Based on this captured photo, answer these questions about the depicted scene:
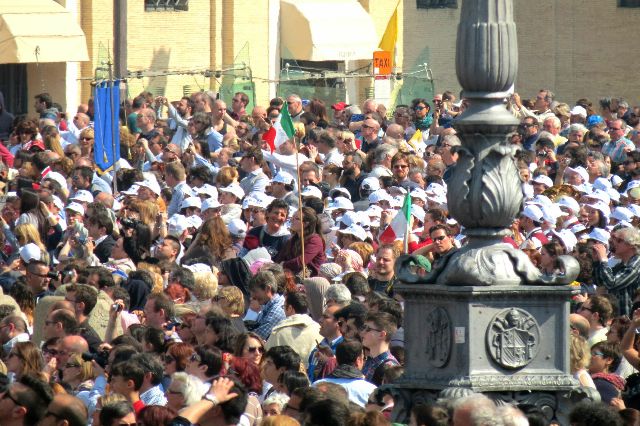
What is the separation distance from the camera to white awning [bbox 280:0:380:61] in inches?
1591

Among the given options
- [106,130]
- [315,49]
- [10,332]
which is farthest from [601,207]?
[315,49]

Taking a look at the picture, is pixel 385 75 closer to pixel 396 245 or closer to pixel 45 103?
pixel 45 103

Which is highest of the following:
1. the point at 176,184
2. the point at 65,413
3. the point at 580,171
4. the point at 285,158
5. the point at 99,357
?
the point at 285,158

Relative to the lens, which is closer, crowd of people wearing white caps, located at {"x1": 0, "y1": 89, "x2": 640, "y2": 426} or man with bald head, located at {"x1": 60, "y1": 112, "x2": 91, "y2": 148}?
crowd of people wearing white caps, located at {"x1": 0, "y1": 89, "x2": 640, "y2": 426}

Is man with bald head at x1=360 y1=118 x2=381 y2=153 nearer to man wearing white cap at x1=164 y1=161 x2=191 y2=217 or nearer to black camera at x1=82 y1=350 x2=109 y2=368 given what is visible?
man wearing white cap at x1=164 y1=161 x2=191 y2=217

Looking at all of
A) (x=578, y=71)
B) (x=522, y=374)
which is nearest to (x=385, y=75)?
(x=578, y=71)

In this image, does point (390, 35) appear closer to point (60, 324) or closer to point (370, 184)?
point (370, 184)

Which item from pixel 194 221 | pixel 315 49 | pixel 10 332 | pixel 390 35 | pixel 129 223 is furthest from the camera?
pixel 315 49

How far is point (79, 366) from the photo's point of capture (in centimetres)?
1230

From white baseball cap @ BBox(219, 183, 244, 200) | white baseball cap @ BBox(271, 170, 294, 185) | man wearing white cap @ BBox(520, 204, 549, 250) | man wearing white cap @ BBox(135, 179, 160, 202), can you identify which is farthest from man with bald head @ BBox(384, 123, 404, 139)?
man wearing white cap @ BBox(520, 204, 549, 250)

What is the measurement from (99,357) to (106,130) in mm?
10094

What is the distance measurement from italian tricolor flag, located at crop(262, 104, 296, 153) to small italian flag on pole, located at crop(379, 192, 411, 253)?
122 inches

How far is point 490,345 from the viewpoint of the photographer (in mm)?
9969

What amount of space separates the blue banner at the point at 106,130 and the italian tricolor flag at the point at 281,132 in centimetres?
177
